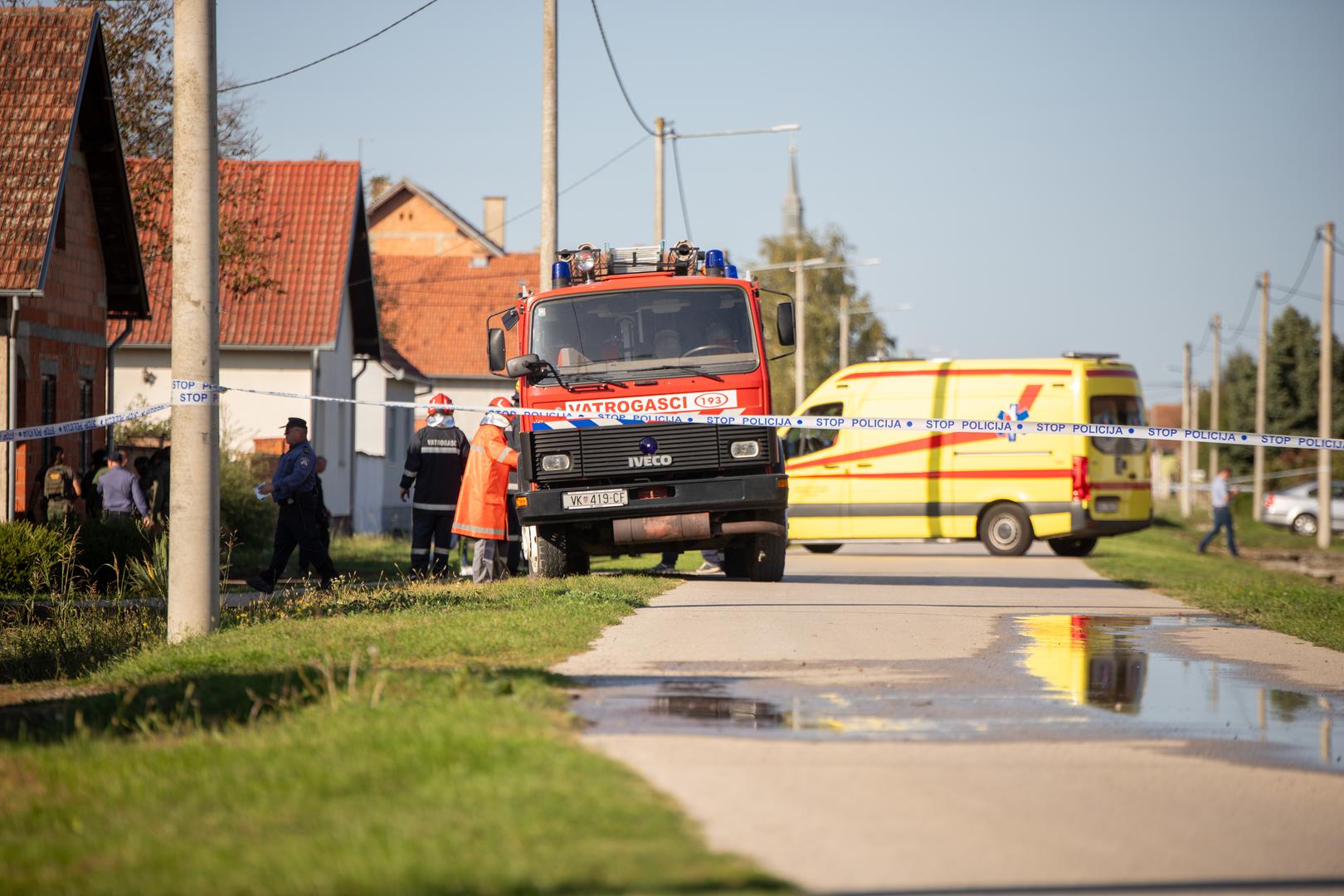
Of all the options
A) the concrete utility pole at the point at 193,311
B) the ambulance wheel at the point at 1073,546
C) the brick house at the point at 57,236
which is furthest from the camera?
the ambulance wheel at the point at 1073,546

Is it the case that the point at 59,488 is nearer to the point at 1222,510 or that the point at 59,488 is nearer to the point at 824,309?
the point at 1222,510

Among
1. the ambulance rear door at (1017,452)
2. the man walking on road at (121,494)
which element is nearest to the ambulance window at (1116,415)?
the ambulance rear door at (1017,452)

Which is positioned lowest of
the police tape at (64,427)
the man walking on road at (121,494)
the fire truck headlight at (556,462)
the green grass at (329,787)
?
the green grass at (329,787)

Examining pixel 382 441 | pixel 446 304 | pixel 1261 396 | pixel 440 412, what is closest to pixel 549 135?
pixel 440 412

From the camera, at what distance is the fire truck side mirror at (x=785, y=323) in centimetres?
1466

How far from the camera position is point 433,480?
54.6ft

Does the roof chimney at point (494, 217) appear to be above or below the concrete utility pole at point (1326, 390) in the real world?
above

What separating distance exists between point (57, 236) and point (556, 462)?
10.4 metres

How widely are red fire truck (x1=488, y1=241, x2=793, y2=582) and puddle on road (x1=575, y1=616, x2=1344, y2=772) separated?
488 centimetres

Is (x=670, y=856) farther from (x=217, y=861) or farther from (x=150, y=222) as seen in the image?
(x=150, y=222)

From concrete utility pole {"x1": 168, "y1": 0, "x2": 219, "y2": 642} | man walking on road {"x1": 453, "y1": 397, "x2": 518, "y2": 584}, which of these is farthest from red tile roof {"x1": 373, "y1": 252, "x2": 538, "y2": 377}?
concrete utility pole {"x1": 168, "y1": 0, "x2": 219, "y2": 642}

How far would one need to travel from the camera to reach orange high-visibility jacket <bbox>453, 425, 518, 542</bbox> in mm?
15234

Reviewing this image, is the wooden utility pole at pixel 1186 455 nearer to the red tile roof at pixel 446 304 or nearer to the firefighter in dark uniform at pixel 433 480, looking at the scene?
the red tile roof at pixel 446 304

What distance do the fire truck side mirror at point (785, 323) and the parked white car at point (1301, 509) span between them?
40.3 m
